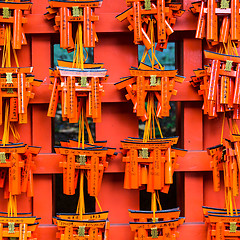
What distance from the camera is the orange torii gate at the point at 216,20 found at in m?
1.13

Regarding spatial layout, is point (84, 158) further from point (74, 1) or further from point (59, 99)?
point (74, 1)

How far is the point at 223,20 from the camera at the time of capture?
1145mm

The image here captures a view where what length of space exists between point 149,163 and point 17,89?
38 cm

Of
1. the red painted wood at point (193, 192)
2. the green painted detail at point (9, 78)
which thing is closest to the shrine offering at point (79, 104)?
the green painted detail at point (9, 78)

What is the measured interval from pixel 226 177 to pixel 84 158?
0.36m

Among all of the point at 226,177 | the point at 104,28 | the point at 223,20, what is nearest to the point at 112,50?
the point at 104,28

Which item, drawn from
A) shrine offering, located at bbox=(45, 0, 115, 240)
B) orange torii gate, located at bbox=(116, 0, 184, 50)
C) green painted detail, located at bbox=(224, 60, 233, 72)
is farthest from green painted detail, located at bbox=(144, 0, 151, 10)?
green painted detail, located at bbox=(224, 60, 233, 72)

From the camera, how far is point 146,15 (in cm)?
114

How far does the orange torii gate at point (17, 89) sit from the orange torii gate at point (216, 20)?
44 cm

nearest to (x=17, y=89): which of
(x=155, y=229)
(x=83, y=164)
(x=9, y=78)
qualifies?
(x=9, y=78)

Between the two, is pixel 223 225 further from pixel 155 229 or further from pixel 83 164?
pixel 83 164

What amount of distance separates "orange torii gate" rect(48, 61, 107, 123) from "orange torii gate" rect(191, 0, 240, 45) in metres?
0.27

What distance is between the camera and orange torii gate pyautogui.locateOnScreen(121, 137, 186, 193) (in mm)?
1120

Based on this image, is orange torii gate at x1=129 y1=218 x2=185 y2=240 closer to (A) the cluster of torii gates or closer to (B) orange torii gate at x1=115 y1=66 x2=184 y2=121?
(A) the cluster of torii gates
